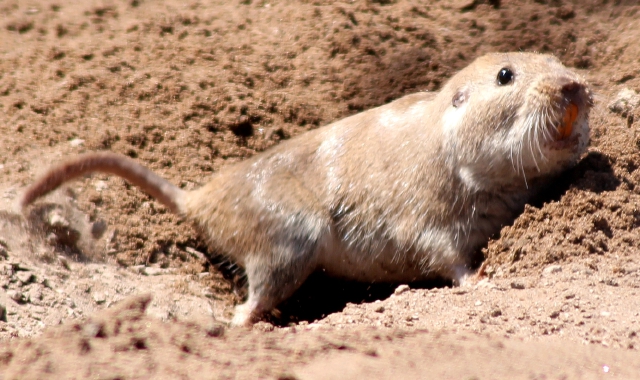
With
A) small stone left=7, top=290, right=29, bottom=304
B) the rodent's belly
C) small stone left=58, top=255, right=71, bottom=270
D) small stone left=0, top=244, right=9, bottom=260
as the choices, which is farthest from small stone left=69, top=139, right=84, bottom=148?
the rodent's belly

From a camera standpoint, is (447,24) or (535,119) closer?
(535,119)

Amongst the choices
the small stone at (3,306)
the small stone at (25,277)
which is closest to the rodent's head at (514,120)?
the small stone at (25,277)

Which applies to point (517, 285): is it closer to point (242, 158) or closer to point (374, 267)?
point (374, 267)

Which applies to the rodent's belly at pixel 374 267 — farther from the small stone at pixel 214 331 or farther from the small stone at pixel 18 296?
the small stone at pixel 18 296

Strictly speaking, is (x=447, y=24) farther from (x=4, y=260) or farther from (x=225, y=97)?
(x=4, y=260)

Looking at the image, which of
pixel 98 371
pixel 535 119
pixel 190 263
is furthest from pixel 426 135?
pixel 98 371

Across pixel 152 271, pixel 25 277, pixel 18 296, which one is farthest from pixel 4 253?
pixel 152 271

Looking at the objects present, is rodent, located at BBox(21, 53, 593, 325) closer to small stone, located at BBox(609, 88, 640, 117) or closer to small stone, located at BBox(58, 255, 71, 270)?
small stone, located at BBox(58, 255, 71, 270)
